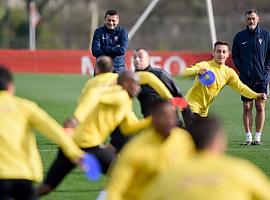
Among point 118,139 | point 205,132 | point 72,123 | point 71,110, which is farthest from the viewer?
point 71,110

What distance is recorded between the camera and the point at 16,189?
27.5 ft

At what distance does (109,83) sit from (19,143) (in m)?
2.41

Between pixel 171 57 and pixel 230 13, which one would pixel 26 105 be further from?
pixel 230 13

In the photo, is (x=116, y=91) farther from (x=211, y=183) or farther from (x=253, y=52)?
(x=253, y=52)

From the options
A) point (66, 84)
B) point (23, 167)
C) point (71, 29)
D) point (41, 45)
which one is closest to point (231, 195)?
point (23, 167)

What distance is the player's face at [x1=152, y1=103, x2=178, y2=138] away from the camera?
7.63m

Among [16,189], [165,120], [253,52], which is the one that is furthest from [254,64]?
[165,120]

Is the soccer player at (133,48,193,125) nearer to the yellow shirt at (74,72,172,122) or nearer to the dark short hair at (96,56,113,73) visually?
the yellow shirt at (74,72,172,122)

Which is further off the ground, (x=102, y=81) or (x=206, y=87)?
(x=102, y=81)

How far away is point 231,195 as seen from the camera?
588 cm

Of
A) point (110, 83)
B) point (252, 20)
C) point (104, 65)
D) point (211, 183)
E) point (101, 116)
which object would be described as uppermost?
point (252, 20)

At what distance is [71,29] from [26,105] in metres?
68.2

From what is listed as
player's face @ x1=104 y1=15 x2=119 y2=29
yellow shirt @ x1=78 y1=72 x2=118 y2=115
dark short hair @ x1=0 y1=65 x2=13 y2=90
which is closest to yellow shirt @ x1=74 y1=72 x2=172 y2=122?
yellow shirt @ x1=78 y1=72 x2=118 y2=115

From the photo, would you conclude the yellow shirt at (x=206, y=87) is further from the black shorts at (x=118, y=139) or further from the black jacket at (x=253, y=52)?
the black shorts at (x=118, y=139)
